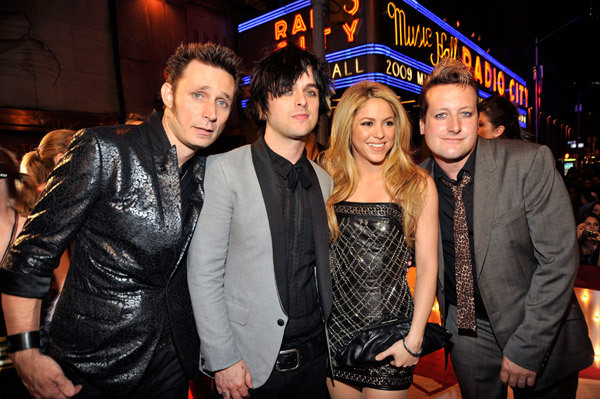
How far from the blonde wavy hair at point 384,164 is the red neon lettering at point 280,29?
5.14 m

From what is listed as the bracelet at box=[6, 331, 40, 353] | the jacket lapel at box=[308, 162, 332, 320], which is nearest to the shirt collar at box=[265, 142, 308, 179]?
the jacket lapel at box=[308, 162, 332, 320]

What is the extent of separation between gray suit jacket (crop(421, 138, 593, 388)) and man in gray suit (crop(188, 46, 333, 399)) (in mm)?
1011

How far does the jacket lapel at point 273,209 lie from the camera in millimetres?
1943

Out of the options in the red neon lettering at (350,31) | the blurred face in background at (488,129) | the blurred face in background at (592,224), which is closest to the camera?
the blurred face in background at (488,129)

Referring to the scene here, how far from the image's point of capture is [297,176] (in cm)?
212

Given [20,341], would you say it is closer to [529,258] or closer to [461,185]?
[461,185]

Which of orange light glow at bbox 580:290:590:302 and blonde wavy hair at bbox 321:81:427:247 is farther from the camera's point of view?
A: orange light glow at bbox 580:290:590:302

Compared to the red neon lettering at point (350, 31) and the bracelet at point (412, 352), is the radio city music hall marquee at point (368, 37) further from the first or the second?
the bracelet at point (412, 352)

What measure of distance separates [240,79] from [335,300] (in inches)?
62.2

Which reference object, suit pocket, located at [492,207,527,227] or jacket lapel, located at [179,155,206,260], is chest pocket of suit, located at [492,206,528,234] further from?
jacket lapel, located at [179,155,206,260]

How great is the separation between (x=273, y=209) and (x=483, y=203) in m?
1.29

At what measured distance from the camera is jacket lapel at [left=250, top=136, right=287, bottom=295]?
194cm

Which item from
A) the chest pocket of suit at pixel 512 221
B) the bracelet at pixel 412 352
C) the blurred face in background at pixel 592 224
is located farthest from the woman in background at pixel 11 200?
the blurred face in background at pixel 592 224

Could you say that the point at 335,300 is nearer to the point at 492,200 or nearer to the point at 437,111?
the point at 492,200
